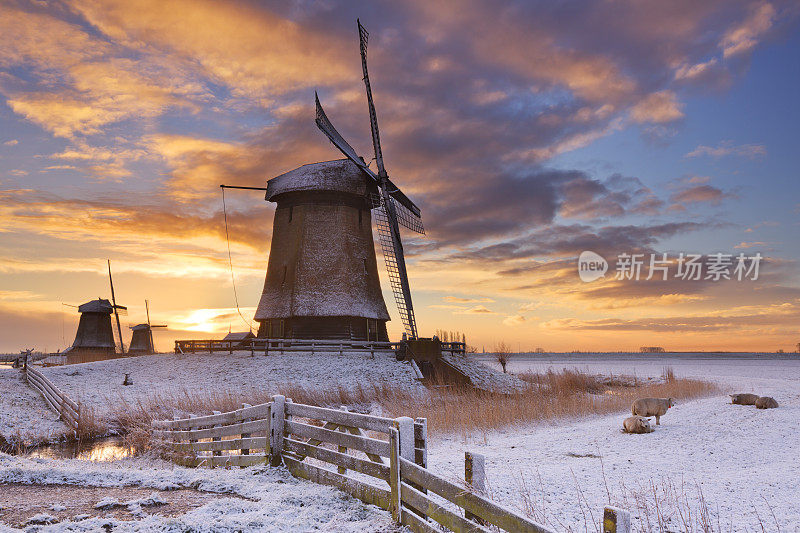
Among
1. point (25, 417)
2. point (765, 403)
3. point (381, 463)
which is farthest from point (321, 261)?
point (381, 463)

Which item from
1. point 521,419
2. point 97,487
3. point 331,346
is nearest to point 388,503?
point 97,487

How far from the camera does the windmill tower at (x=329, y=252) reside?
96.9 feet

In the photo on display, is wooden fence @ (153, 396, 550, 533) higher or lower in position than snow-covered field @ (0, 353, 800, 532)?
higher

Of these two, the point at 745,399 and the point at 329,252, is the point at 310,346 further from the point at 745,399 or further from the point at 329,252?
the point at 745,399

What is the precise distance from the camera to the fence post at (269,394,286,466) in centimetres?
912

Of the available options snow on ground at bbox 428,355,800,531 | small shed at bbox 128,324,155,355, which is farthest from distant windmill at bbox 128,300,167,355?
snow on ground at bbox 428,355,800,531

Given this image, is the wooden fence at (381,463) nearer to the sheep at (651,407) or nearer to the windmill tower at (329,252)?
the sheep at (651,407)

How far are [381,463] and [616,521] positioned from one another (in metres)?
3.74

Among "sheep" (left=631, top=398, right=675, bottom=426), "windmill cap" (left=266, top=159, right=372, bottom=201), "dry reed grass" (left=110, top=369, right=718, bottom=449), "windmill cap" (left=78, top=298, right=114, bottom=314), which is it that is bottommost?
"dry reed grass" (left=110, top=369, right=718, bottom=449)

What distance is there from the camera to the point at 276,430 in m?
9.26

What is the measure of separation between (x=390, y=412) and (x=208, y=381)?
1024cm

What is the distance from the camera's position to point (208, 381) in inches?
1002

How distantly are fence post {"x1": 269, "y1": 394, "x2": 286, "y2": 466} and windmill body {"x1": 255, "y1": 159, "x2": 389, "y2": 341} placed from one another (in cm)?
1973

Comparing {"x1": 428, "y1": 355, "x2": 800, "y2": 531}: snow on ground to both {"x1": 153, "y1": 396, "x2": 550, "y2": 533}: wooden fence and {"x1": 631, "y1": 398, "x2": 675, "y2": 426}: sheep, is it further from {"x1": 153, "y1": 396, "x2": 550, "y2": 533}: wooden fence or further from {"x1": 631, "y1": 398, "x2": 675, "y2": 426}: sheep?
{"x1": 153, "y1": 396, "x2": 550, "y2": 533}: wooden fence
